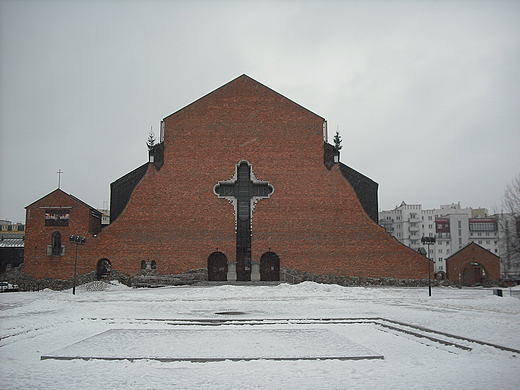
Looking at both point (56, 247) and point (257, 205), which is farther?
point (257, 205)

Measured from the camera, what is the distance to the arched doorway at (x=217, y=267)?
3372 cm

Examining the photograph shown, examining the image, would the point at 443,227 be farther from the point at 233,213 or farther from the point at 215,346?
the point at 215,346

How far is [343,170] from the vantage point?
36031mm

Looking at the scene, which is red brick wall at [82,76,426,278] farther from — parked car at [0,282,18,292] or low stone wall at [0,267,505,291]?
parked car at [0,282,18,292]

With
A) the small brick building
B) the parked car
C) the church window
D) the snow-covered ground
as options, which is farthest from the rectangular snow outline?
the small brick building

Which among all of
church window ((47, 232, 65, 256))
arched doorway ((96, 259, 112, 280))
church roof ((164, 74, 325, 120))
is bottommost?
arched doorway ((96, 259, 112, 280))

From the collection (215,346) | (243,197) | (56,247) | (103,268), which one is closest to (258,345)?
(215,346)

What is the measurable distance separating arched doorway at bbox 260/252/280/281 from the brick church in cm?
7

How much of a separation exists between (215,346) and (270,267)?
24.3m

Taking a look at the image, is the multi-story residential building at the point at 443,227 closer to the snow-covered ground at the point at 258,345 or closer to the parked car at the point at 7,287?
the parked car at the point at 7,287

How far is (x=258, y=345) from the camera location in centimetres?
988

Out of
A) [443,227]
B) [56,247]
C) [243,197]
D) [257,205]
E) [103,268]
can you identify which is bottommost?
[103,268]

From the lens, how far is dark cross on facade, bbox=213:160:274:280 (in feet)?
111

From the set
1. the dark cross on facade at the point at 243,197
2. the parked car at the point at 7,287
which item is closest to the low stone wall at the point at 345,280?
the dark cross on facade at the point at 243,197
